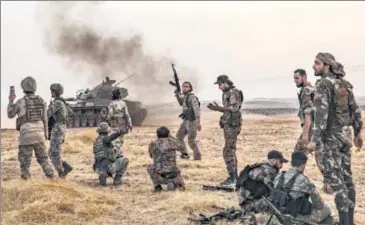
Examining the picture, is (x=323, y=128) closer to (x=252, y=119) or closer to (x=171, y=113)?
(x=252, y=119)

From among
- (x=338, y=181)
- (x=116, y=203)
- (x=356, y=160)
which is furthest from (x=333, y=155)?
(x=356, y=160)

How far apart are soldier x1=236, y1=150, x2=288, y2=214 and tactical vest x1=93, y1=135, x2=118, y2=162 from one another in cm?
333

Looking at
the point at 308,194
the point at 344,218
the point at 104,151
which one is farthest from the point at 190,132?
the point at 308,194

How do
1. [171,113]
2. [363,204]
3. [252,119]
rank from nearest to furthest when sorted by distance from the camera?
[363,204], [252,119], [171,113]

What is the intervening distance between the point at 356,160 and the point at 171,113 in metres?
24.2

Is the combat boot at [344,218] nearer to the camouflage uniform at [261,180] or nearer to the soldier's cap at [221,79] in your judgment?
the camouflage uniform at [261,180]

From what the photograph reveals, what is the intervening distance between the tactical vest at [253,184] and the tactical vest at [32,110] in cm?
376

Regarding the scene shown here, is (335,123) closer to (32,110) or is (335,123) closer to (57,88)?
(32,110)

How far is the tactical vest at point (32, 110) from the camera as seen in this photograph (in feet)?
30.1

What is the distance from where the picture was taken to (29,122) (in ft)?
30.2

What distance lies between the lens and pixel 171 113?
119 feet

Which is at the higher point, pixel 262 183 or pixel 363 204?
pixel 262 183

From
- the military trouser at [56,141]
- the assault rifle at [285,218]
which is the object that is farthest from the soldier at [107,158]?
the assault rifle at [285,218]

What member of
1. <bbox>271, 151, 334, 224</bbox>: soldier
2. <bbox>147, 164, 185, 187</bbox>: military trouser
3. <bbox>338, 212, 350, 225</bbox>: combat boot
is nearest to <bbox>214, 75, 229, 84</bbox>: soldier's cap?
<bbox>147, 164, 185, 187</bbox>: military trouser
